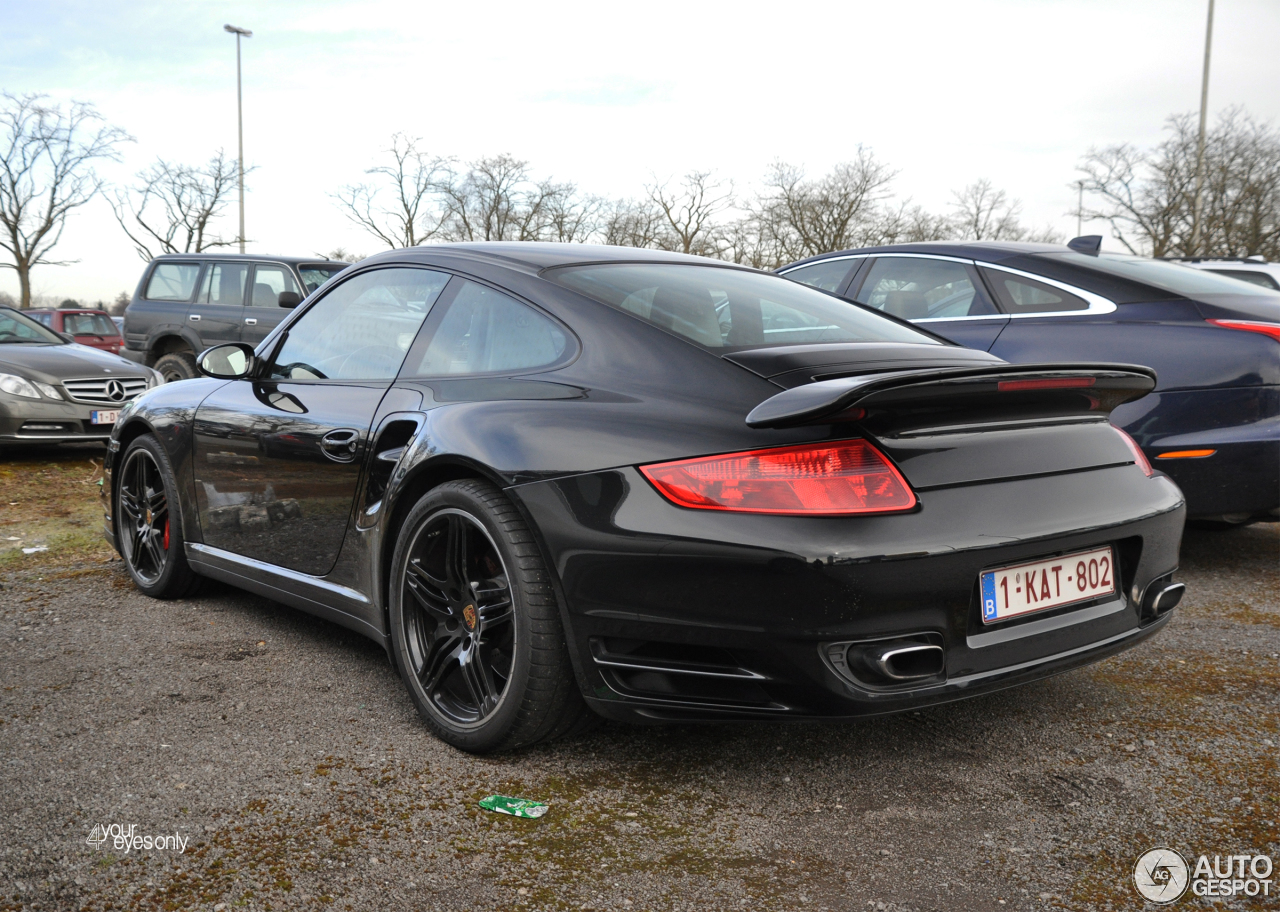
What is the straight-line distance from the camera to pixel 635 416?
2354 mm

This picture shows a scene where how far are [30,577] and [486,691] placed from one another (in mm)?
3078

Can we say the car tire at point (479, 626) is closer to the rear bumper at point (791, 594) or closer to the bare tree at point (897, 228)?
the rear bumper at point (791, 594)

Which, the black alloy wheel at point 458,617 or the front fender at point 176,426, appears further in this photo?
the front fender at point 176,426

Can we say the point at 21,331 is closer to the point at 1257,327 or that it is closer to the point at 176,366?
the point at 176,366

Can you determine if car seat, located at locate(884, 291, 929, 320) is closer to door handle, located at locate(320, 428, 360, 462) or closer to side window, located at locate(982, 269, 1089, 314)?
side window, located at locate(982, 269, 1089, 314)

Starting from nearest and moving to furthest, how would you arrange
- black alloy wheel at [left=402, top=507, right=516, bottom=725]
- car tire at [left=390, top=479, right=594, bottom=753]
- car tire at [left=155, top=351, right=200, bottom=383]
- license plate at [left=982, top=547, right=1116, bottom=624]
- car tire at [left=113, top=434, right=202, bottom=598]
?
license plate at [left=982, top=547, right=1116, bottom=624]
car tire at [left=390, top=479, right=594, bottom=753]
black alloy wheel at [left=402, top=507, right=516, bottom=725]
car tire at [left=113, top=434, right=202, bottom=598]
car tire at [left=155, top=351, right=200, bottom=383]

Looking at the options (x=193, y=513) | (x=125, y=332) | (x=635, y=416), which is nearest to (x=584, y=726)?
(x=635, y=416)

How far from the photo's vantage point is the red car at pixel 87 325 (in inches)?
901

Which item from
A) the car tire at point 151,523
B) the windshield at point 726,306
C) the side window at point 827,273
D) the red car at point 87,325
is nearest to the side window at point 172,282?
the car tire at point 151,523

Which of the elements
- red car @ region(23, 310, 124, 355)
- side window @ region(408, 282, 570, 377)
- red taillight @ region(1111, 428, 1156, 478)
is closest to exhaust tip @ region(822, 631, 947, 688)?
red taillight @ region(1111, 428, 1156, 478)

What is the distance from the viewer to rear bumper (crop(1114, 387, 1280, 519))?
13.4 feet

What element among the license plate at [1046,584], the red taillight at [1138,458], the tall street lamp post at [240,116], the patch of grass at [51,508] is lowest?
the patch of grass at [51,508]

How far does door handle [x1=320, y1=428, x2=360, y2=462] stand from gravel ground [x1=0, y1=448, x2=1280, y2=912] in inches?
27.7

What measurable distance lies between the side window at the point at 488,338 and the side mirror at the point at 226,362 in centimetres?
114
